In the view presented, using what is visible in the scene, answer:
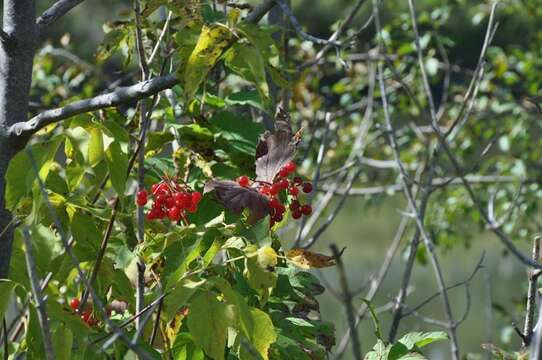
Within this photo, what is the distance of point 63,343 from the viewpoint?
1118 millimetres

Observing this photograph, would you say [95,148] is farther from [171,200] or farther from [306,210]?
[306,210]

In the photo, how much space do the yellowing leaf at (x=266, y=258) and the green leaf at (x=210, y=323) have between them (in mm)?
62

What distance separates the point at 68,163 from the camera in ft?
4.31

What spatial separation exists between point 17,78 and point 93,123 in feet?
0.67

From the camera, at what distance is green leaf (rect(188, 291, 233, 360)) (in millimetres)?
1057

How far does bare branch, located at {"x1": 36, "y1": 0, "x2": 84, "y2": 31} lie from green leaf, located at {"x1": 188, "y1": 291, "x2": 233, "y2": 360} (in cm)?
51

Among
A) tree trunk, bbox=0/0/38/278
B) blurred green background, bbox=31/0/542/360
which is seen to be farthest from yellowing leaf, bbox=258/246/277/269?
blurred green background, bbox=31/0/542/360

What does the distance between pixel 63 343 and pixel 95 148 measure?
235 mm

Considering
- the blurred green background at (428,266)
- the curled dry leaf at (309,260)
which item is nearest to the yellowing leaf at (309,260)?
the curled dry leaf at (309,260)

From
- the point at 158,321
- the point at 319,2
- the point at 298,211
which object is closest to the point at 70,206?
the point at 158,321

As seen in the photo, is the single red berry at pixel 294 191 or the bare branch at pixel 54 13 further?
the bare branch at pixel 54 13

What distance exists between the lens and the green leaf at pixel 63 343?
111 centimetres

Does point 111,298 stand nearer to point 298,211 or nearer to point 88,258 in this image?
point 88,258

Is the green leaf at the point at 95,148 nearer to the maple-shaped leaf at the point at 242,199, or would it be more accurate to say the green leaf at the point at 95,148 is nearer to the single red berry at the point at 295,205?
the maple-shaped leaf at the point at 242,199
